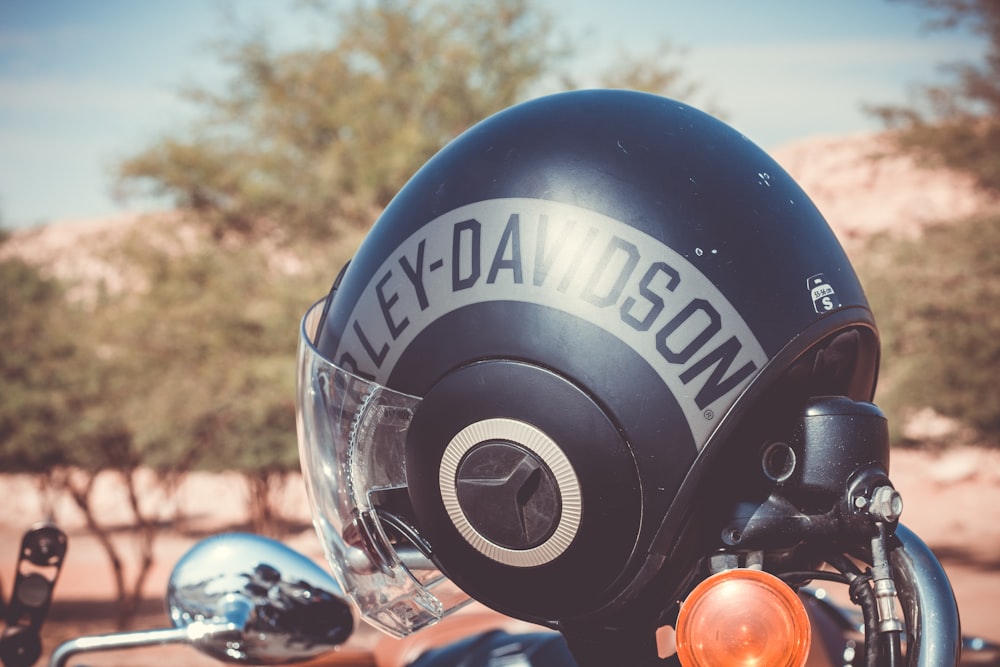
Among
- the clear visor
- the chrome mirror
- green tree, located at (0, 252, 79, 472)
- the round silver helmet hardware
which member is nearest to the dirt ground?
the chrome mirror

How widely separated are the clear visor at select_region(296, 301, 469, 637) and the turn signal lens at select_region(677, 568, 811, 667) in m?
0.45

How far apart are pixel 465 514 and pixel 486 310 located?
0.30 metres

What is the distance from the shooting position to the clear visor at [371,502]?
1.66m

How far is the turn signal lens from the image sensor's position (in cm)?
132

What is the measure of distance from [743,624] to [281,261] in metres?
14.5

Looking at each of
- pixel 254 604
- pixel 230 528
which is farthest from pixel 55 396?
pixel 254 604

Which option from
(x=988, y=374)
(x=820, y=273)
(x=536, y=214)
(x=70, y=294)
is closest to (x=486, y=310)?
(x=536, y=214)

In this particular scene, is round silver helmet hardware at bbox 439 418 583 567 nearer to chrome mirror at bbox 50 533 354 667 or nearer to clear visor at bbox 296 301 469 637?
clear visor at bbox 296 301 469 637

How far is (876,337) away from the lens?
166 cm

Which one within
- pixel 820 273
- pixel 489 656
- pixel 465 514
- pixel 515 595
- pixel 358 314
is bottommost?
pixel 489 656

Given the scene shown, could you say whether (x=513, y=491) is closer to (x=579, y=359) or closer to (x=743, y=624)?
(x=579, y=359)

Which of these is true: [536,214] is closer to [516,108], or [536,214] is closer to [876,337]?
[516,108]

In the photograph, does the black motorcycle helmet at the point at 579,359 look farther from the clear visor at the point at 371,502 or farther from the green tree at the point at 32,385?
the green tree at the point at 32,385

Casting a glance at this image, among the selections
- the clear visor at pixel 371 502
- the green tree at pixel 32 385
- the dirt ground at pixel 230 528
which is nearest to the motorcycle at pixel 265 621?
the clear visor at pixel 371 502
